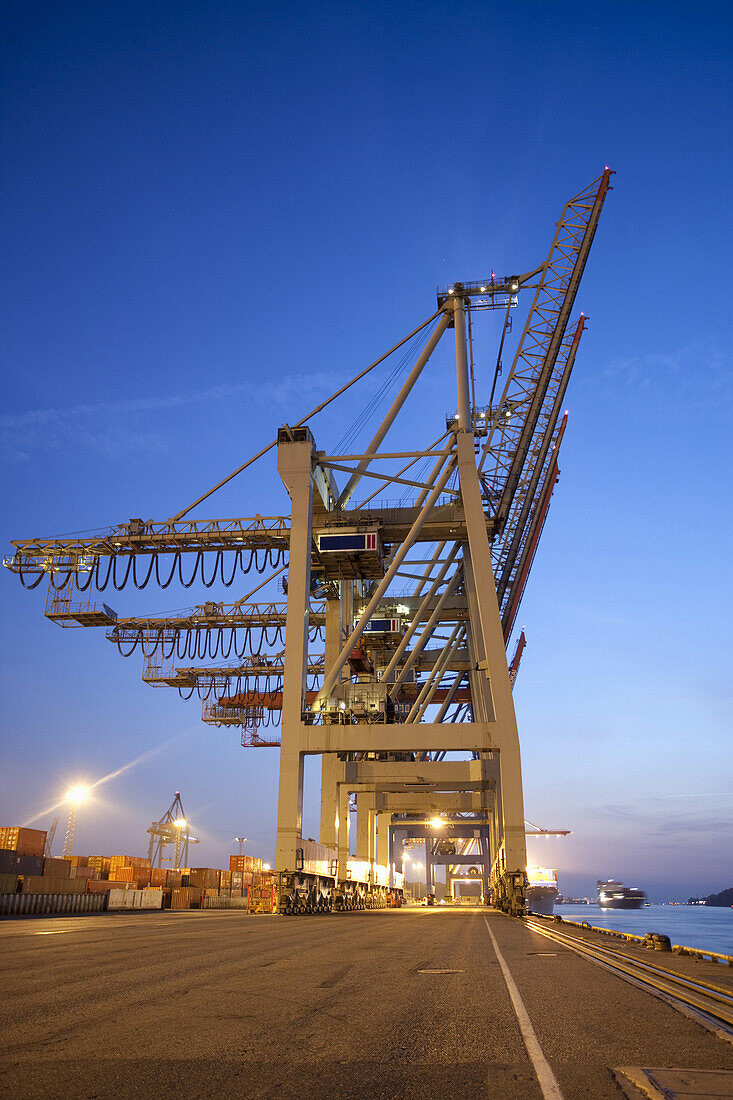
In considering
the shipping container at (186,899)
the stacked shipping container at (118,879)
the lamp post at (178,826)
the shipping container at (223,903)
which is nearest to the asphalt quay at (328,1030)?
the stacked shipping container at (118,879)

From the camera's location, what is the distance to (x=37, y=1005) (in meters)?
7.08

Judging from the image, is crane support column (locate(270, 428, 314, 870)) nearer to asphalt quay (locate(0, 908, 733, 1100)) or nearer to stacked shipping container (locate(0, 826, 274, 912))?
stacked shipping container (locate(0, 826, 274, 912))

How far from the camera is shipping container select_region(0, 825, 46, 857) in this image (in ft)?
130

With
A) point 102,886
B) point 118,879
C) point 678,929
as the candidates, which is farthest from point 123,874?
point 678,929

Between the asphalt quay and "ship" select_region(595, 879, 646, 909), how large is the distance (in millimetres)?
176336

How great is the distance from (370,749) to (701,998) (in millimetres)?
22775

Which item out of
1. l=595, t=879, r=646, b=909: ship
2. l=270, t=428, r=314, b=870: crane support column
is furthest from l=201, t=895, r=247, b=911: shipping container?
l=595, t=879, r=646, b=909: ship

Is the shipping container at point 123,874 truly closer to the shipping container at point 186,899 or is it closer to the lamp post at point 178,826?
the shipping container at point 186,899

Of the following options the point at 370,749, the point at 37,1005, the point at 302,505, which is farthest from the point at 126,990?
the point at 302,505

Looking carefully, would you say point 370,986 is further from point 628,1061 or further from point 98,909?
point 98,909

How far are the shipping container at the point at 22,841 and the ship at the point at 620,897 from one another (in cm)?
15441

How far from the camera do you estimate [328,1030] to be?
6.17 m

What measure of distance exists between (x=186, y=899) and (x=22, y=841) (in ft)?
45.9

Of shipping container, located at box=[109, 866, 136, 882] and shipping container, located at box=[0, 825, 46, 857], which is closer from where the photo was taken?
shipping container, located at box=[0, 825, 46, 857]
